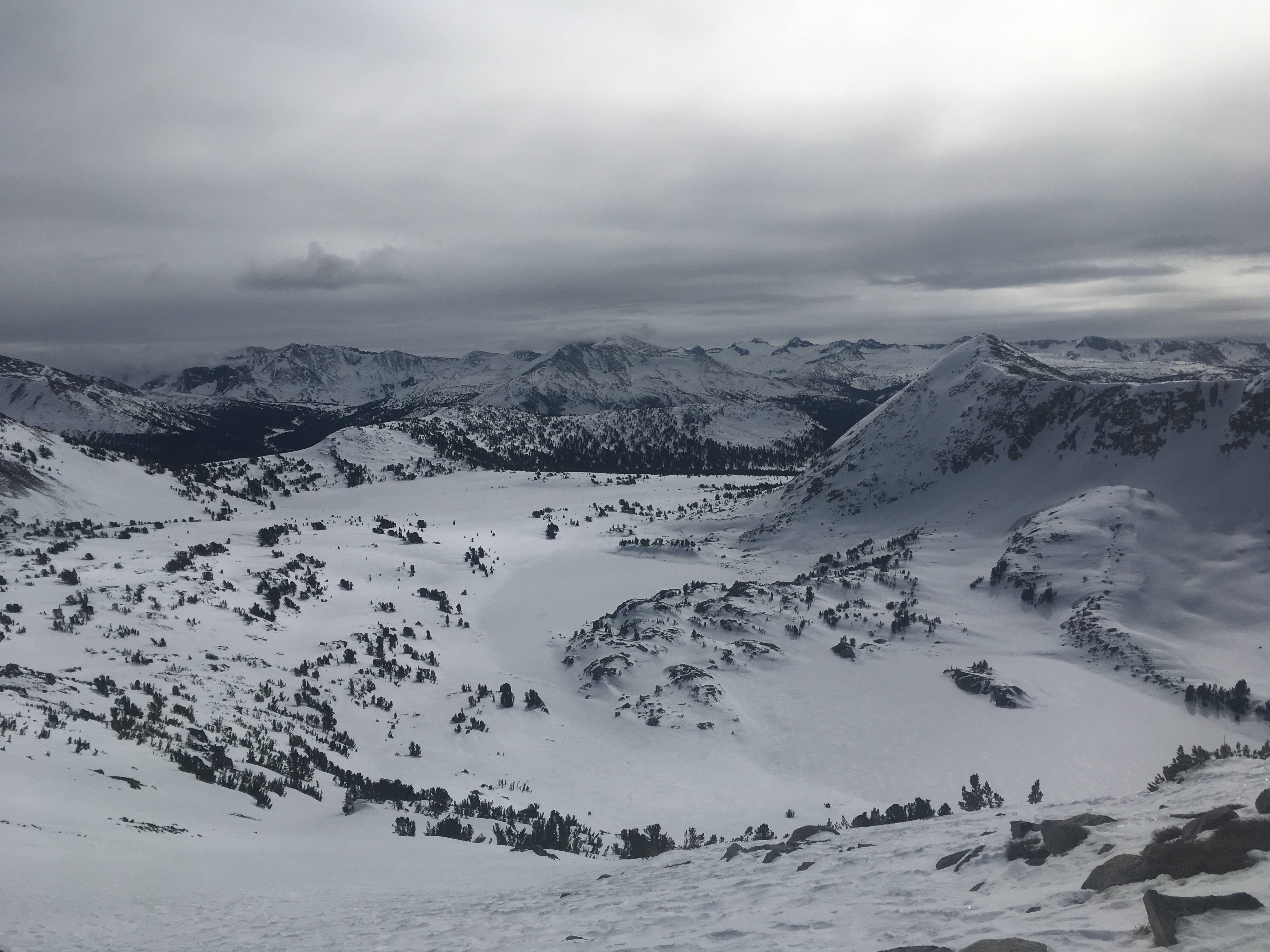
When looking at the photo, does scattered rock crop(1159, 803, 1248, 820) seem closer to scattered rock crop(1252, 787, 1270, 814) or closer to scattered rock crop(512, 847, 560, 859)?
scattered rock crop(1252, 787, 1270, 814)

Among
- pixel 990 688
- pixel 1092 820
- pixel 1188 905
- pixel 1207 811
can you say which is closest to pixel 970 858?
pixel 1092 820

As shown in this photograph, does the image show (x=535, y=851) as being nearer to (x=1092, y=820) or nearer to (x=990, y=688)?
Answer: (x=1092, y=820)

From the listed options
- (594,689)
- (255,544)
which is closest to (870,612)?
(594,689)

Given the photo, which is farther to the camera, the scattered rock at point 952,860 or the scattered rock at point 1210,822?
the scattered rock at point 952,860

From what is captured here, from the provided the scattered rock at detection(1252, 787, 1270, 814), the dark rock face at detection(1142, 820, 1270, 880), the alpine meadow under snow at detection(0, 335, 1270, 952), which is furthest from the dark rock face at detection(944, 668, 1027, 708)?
the dark rock face at detection(1142, 820, 1270, 880)

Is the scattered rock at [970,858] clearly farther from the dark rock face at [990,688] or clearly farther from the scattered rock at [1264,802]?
the dark rock face at [990,688]

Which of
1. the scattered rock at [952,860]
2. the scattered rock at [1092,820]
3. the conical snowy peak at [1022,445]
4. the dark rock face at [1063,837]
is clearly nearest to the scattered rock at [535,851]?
the scattered rock at [952,860]

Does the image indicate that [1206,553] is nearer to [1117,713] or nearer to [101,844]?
[1117,713]
